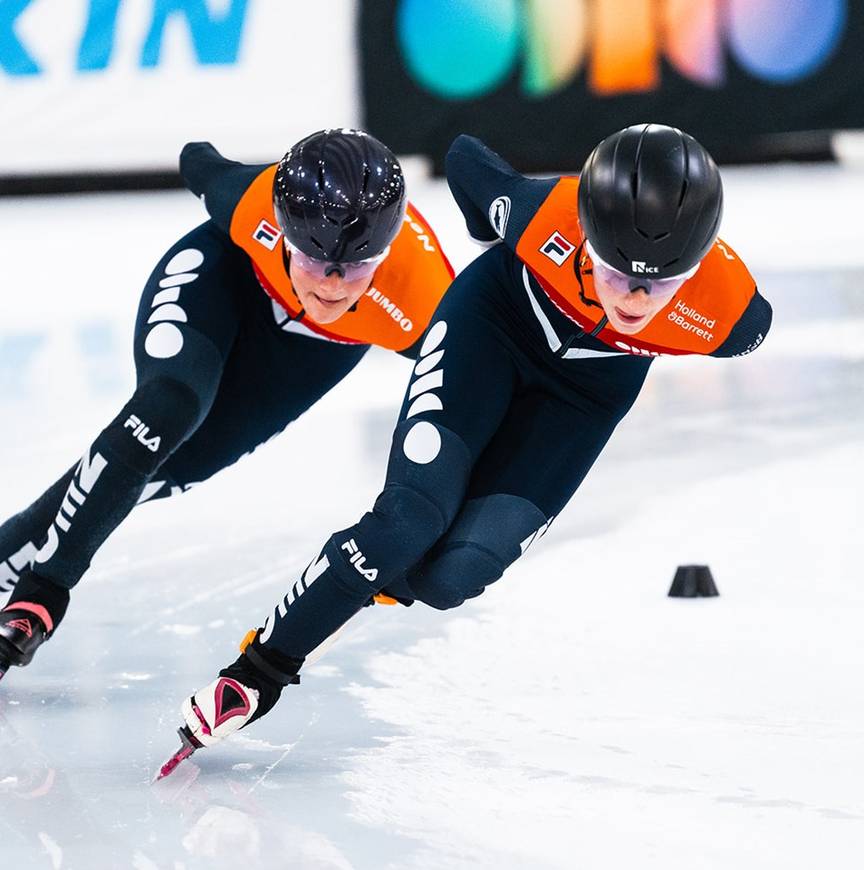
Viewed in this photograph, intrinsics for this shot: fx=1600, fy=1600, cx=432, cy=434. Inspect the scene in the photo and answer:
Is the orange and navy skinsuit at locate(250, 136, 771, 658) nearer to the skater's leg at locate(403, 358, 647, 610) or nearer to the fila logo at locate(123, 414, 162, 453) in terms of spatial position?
the skater's leg at locate(403, 358, 647, 610)

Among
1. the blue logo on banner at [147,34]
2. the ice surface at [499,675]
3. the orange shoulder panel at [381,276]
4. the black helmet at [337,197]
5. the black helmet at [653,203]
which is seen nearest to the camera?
the ice surface at [499,675]

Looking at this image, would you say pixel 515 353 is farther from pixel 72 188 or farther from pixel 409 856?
pixel 72 188

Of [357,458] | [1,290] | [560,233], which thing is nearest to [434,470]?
[560,233]

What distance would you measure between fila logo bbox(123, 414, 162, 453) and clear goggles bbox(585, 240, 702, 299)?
3.02 feet

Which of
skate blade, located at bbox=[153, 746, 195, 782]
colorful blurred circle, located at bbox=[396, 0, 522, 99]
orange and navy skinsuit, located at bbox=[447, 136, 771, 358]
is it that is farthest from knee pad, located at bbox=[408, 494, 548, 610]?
colorful blurred circle, located at bbox=[396, 0, 522, 99]

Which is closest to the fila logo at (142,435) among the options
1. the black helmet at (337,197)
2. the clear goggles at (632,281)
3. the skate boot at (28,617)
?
the skate boot at (28,617)

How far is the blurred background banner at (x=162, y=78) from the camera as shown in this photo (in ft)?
39.0

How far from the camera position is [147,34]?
39.1 feet

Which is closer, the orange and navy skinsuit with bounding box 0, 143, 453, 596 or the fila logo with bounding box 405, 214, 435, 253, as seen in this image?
the orange and navy skinsuit with bounding box 0, 143, 453, 596

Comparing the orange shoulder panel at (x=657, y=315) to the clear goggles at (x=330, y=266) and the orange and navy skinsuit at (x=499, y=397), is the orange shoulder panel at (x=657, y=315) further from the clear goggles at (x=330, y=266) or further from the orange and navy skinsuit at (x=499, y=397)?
the clear goggles at (x=330, y=266)

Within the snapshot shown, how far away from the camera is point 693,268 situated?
9.48 ft

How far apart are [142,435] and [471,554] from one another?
685 millimetres

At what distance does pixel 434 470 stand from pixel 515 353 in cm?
44

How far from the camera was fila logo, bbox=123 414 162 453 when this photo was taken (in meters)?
3.12
